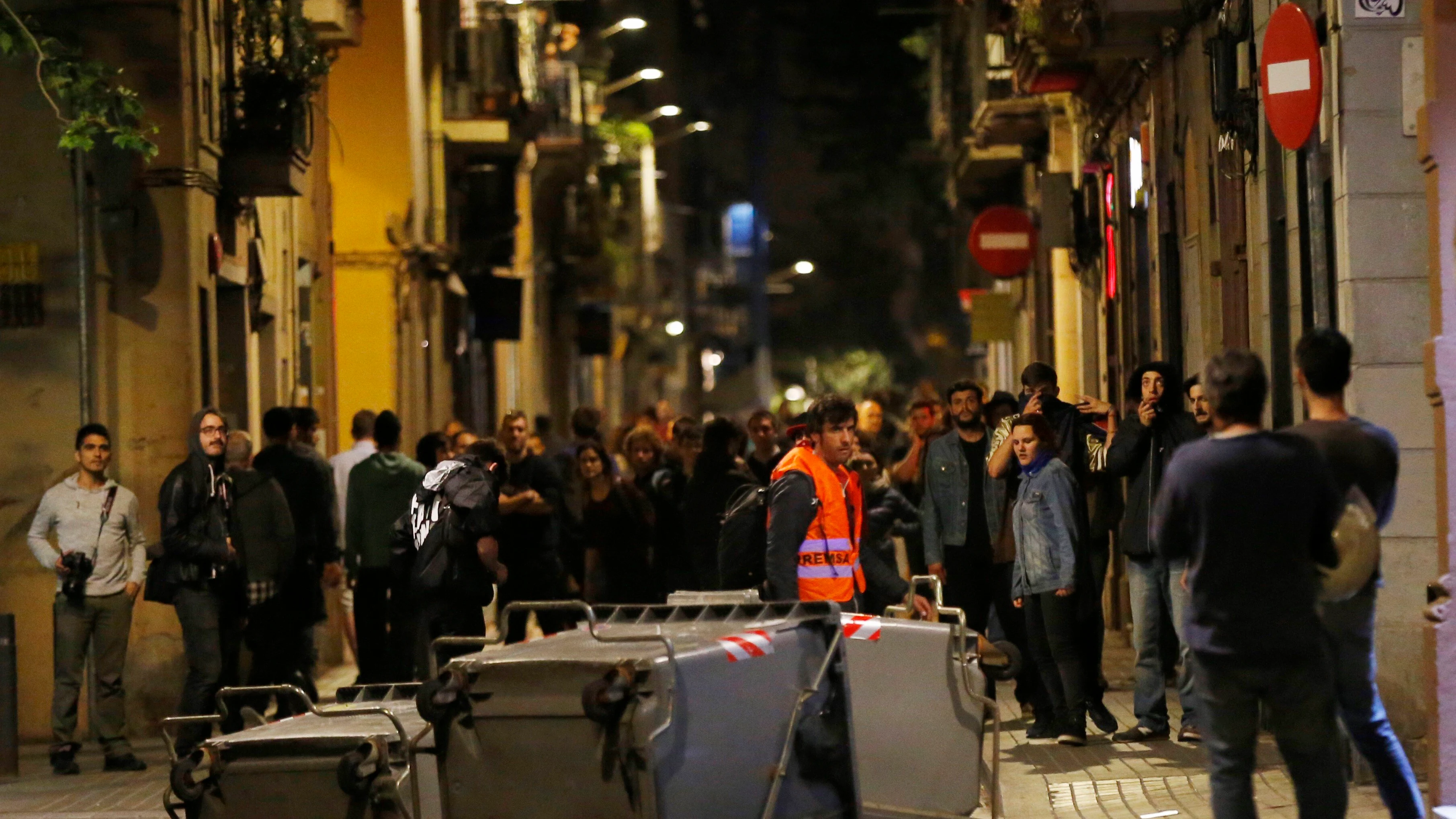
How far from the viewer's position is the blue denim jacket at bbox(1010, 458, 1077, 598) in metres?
11.7

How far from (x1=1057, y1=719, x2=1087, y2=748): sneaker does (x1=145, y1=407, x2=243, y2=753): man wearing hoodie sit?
4.62 meters

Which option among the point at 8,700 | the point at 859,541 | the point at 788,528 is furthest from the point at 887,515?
the point at 8,700

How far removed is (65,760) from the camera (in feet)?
41.3

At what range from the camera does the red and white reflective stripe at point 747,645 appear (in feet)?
25.5

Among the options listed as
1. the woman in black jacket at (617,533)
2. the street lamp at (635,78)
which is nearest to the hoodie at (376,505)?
the woman in black jacket at (617,533)

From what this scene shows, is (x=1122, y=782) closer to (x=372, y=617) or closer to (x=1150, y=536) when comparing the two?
(x=1150, y=536)

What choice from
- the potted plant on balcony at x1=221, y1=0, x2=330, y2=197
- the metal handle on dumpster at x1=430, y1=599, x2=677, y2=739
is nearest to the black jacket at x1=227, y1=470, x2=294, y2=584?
the potted plant on balcony at x1=221, y1=0, x2=330, y2=197

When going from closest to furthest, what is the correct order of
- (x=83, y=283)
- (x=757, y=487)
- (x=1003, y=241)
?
1. (x=757, y=487)
2. (x=83, y=283)
3. (x=1003, y=241)

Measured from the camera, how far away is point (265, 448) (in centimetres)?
1464

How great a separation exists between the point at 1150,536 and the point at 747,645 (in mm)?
4346

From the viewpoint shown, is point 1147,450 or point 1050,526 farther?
point 1147,450

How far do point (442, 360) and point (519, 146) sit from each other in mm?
3297

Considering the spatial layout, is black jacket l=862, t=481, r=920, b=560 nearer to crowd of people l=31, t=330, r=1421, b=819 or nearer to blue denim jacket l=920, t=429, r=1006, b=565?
crowd of people l=31, t=330, r=1421, b=819

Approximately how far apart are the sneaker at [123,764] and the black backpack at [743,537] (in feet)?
12.9
